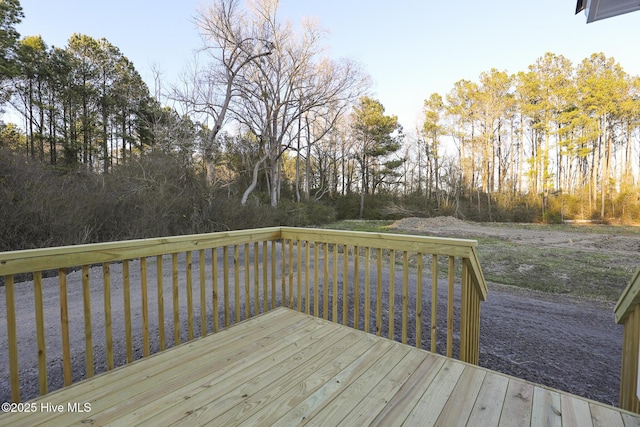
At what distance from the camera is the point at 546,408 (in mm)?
1237

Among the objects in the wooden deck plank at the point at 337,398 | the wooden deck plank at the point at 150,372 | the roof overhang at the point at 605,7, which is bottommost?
the wooden deck plank at the point at 337,398

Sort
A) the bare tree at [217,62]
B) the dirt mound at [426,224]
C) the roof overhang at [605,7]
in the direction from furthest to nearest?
1. the dirt mound at [426,224]
2. the bare tree at [217,62]
3. the roof overhang at [605,7]

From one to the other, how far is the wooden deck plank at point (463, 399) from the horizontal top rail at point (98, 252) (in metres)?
1.63

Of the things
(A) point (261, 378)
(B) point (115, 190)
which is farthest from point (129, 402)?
(B) point (115, 190)

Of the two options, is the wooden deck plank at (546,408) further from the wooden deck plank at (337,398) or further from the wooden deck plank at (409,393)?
the wooden deck plank at (337,398)

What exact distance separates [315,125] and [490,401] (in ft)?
56.2

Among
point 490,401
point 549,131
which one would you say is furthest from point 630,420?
point 549,131

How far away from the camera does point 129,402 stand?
124cm

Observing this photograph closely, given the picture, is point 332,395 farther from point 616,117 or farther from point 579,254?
point 616,117

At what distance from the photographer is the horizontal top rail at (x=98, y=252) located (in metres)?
1.25

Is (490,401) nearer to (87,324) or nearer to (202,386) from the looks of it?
(202,386)

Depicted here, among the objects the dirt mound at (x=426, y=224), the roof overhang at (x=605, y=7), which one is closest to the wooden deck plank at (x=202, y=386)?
the roof overhang at (x=605, y=7)

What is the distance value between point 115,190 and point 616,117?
20.8m

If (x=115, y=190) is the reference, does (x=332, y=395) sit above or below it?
below
